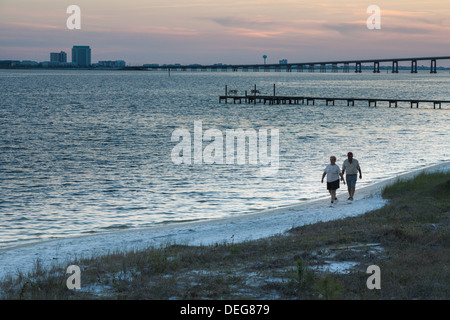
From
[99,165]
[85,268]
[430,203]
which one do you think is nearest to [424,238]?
[430,203]

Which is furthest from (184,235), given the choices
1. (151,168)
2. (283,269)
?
(151,168)

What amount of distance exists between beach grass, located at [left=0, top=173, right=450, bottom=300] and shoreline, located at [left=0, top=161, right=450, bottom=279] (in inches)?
67.3

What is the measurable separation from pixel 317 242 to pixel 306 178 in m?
16.6

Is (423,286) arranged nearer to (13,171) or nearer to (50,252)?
(50,252)

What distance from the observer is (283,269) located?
12.3 metres

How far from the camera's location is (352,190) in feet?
74.1

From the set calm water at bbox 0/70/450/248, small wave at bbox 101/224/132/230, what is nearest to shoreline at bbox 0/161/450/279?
small wave at bbox 101/224/132/230

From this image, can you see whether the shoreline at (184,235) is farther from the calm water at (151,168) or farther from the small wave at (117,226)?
the calm water at (151,168)

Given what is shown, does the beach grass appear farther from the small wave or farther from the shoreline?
the small wave

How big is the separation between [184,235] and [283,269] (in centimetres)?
664

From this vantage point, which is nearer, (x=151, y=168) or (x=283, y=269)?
(x=283, y=269)

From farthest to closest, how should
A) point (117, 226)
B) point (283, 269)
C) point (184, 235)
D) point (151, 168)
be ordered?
point (151, 168) → point (117, 226) → point (184, 235) → point (283, 269)

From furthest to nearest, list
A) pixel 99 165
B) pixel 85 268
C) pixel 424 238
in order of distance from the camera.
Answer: pixel 99 165 → pixel 424 238 → pixel 85 268

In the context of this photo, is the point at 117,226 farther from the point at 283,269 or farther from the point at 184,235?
the point at 283,269
